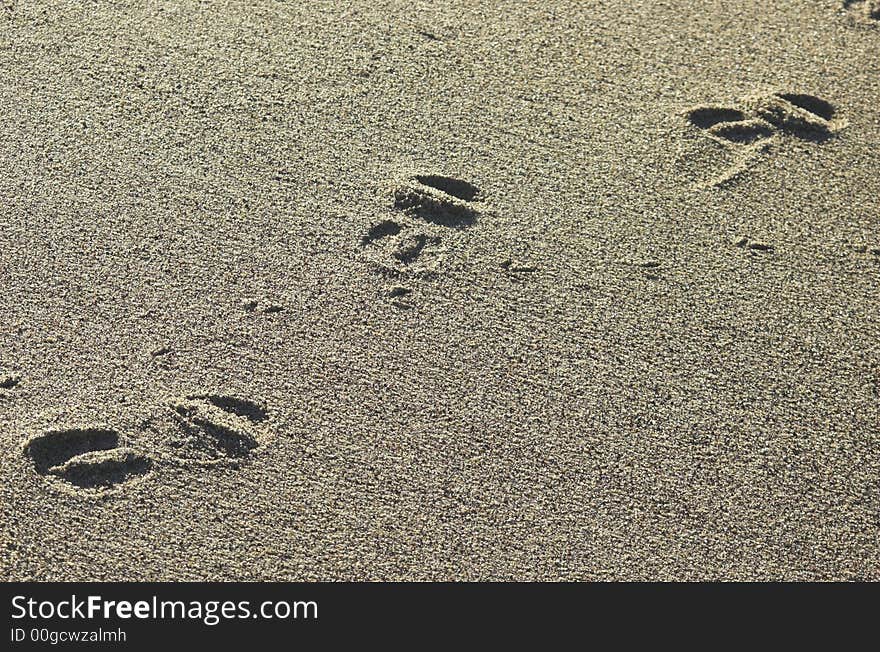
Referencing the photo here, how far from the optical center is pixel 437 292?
5.90ft

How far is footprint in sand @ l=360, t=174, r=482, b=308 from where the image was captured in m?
1.84

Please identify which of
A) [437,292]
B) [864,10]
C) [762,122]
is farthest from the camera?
[864,10]

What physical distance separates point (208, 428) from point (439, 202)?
1.96 feet

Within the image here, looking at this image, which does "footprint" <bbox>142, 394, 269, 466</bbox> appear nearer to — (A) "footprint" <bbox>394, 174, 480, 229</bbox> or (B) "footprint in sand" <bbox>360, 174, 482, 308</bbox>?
(B) "footprint in sand" <bbox>360, 174, 482, 308</bbox>

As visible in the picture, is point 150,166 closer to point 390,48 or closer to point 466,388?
point 390,48

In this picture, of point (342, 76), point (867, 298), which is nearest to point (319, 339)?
point (342, 76)

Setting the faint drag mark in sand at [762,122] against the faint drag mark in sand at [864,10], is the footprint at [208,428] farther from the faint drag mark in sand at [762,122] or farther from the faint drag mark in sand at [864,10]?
the faint drag mark in sand at [864,10]

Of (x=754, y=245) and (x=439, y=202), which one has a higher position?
(x=439, y=202)

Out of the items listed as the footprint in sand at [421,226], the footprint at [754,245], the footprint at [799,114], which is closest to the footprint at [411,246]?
the footprint in sand at [421,226]

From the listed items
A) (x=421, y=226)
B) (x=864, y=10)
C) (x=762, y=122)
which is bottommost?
(x=421, y=226)

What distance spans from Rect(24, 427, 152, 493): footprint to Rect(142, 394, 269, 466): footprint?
1.8 inches

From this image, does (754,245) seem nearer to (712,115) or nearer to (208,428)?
(712,115)

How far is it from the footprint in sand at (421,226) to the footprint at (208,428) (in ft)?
1.04

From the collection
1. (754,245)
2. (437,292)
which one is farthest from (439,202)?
(754,245)
